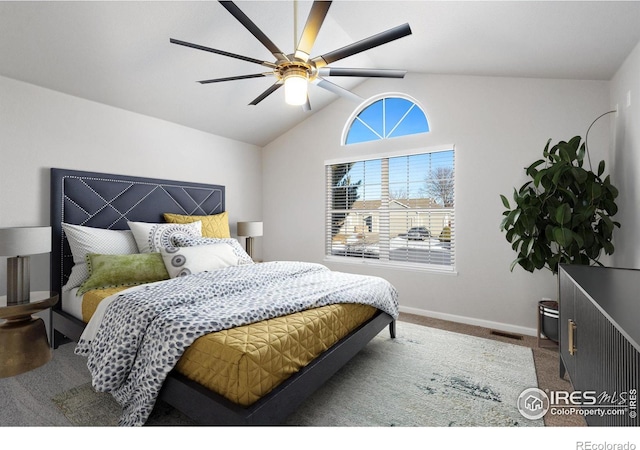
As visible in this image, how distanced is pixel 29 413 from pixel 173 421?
2.80 feet

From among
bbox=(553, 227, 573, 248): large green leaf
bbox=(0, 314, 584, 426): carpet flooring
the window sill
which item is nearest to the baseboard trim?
bbox=(0, 314, 584, 426): carpet flooring

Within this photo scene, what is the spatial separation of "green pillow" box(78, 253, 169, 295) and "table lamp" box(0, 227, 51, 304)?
1.08 feet

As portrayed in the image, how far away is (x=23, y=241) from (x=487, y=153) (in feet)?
13.5

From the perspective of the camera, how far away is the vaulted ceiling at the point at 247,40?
83.0 inches

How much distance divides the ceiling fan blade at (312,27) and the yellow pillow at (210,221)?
2.38 metres

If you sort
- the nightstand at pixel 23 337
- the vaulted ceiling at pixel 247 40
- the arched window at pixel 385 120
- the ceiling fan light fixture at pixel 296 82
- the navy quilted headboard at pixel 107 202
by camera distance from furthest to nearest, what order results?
the arched window at pixel 385 120, the navy quilted headboard at pixel 107 202, the nightstand at pixel 23 337, the vaulted ceiling at pixel 247 40, the ceiling fan light fixture at pixel 296 82

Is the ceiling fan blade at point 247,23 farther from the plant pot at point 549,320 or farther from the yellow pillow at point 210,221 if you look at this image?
the plant pot at point 549,320

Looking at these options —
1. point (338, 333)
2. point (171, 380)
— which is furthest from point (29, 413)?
point (338, 333)

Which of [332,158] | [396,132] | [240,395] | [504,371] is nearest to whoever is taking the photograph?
[240,395]

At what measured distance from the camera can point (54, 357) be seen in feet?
8.23

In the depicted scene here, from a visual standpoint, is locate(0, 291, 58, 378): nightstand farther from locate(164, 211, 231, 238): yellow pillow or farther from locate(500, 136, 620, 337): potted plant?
locate(500, 136, 620, 337): potted plant

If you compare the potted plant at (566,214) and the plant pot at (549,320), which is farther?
the plant pot at (549,320)

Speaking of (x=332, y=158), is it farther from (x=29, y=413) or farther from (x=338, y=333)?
(x=29, y=413)
